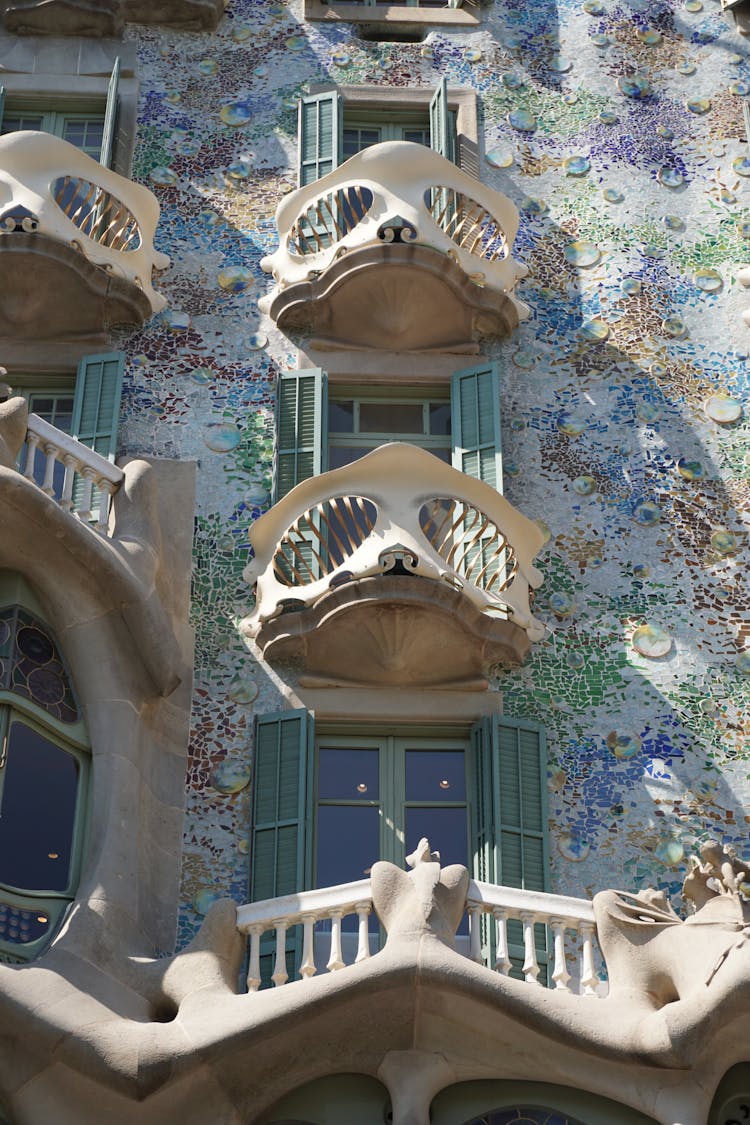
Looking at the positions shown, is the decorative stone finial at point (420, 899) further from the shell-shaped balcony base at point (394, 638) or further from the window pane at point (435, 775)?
the shell-shaped balcony base at point (394, 638)

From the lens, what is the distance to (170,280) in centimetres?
1886

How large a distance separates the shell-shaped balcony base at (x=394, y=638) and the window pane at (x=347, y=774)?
1.73ft

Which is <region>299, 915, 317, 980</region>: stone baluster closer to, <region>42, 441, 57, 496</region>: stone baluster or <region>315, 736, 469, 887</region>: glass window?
<region>315, 736, 469, 887</region>: glass window

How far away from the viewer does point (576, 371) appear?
1816cm

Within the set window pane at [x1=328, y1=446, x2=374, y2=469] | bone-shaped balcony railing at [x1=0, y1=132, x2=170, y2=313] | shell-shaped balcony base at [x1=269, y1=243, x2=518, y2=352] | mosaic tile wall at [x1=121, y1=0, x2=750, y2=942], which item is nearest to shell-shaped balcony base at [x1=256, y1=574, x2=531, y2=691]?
mosaic tile wall at [x1=121, y1=0, x2=750, y2=942]

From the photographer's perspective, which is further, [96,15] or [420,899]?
[96,15]

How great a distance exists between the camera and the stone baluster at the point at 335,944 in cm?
1330

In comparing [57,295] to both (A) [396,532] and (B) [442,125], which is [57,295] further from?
(A) [396,532]

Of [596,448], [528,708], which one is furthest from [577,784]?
[596,448]

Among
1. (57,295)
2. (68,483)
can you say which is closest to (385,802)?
(68,483)

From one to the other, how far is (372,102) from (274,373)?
11.8ft

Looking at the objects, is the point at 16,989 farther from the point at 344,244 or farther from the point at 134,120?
the point at 134,120

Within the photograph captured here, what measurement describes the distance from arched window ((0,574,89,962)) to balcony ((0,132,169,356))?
3958mm

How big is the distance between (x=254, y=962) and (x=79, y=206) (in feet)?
25.9
